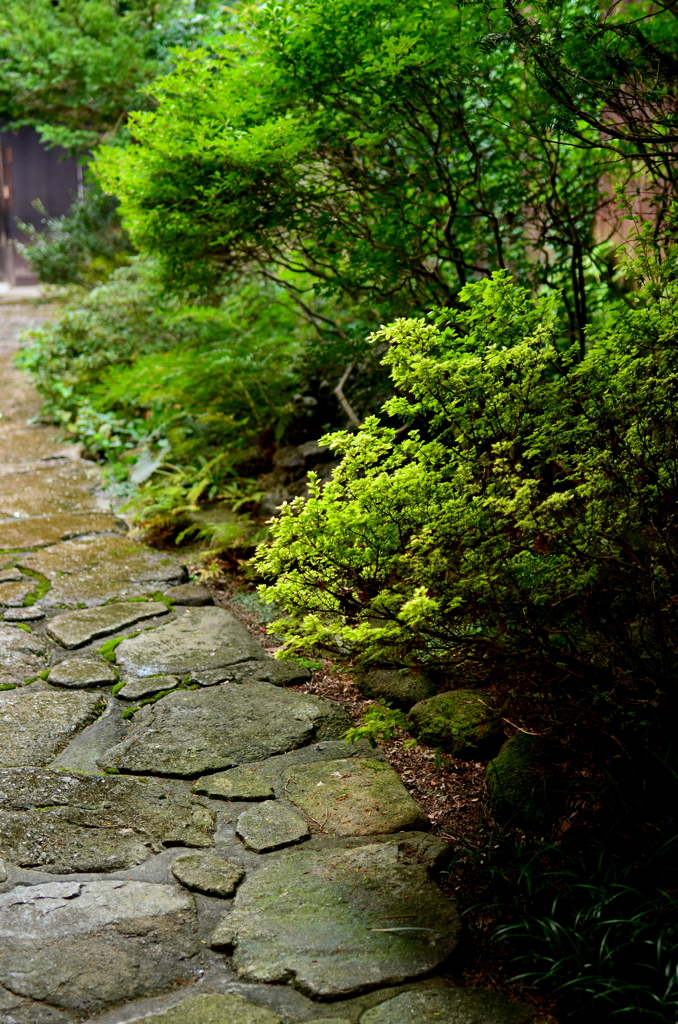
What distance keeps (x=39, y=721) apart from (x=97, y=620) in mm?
1057

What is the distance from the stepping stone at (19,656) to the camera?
3941 millimetres

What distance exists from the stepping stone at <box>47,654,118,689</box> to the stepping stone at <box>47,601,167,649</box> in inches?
8.1

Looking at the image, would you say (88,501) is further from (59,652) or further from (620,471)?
(620,471)

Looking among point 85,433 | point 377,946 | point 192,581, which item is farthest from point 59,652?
point 85,433

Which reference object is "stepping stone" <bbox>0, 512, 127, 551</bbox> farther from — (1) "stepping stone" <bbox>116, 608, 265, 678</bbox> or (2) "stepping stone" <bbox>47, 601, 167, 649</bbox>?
(1) "stepping stone" <bbox>116, 608, 265, 678</bbox>

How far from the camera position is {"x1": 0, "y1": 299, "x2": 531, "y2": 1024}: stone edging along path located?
2219 millimetres

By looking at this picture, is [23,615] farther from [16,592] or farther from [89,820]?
[89,820]

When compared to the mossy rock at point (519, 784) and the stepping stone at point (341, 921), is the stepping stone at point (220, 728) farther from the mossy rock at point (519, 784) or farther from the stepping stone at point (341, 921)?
the mossy rock at point (519, 784)

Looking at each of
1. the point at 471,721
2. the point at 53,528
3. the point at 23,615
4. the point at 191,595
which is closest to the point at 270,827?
the point at 471,721

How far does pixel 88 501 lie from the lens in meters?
6.64

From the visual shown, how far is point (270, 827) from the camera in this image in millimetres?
2947

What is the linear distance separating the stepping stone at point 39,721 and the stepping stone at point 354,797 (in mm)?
977

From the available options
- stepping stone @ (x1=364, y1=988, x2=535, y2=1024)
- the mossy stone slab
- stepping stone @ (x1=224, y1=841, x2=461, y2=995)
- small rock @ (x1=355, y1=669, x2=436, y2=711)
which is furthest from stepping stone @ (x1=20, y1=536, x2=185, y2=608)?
stepping stone @ (x1=364, y1=988, x2=535, y2=1024)

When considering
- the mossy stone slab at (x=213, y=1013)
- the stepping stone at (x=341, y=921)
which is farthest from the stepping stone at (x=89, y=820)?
the mossy stone slab at (x=213, y=1013)
